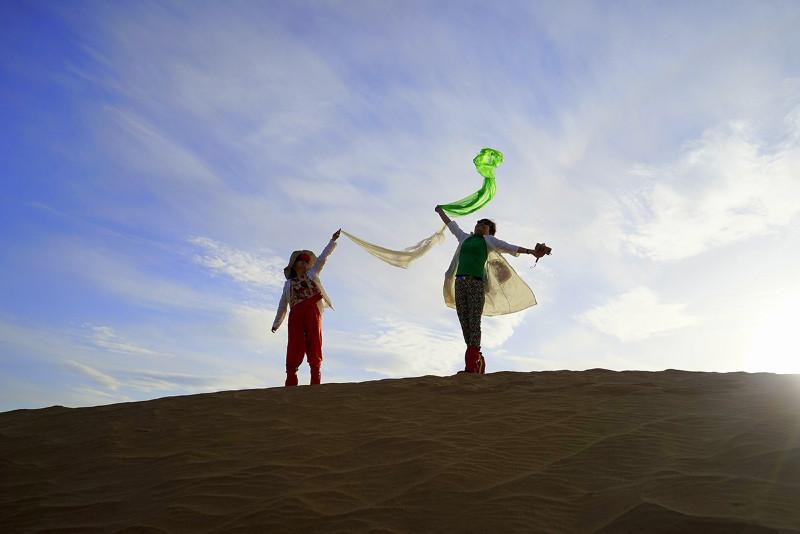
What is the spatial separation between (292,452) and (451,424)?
4.40 feet

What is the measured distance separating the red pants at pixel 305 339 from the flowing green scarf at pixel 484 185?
256 centimetres

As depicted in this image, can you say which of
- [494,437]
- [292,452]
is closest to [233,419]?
[292,452]

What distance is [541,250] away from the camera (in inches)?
321

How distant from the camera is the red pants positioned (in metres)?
8.77

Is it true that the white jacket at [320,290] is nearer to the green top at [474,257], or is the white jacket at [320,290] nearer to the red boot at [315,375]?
the red boot at [315,375]

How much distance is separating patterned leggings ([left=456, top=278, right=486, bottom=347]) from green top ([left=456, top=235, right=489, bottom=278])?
0.12 m

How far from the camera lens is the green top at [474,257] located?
28.3 ft

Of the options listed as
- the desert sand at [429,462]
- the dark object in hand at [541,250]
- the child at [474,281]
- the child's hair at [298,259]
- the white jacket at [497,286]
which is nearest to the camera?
the desert sand at [429,462]

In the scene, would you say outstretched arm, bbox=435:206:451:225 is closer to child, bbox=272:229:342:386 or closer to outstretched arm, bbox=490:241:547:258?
outstretched arm, bbox=490:241:547:258

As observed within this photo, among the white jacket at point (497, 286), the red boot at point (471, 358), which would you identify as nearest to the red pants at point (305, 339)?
the white jacket at point (497, 286)

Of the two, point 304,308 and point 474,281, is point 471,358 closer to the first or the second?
point 474,281

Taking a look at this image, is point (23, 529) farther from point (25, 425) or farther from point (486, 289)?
point (486, 289)

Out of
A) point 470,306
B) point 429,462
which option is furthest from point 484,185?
point 429,462

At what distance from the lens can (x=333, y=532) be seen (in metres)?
3.15
